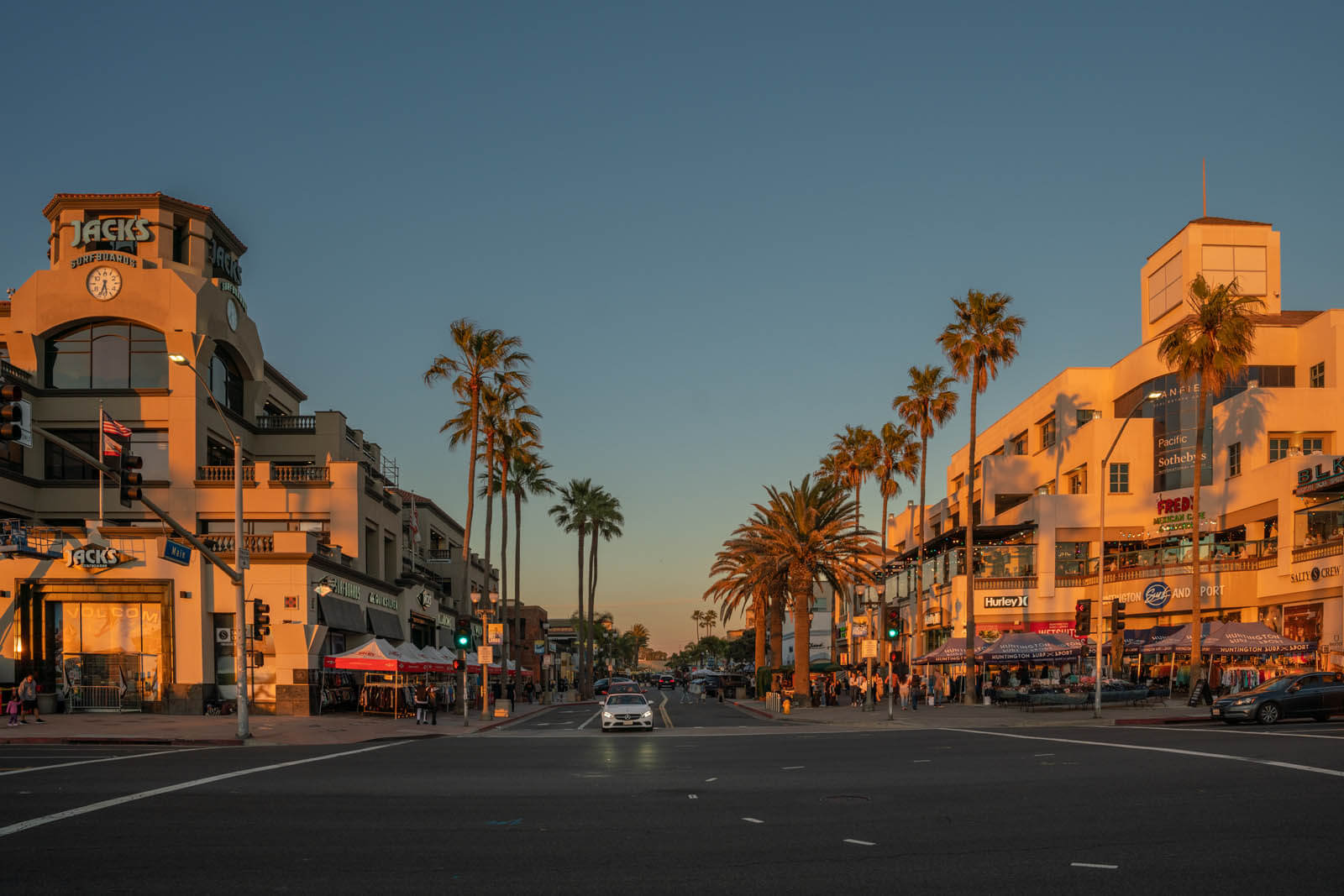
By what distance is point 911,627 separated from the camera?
3305 inches

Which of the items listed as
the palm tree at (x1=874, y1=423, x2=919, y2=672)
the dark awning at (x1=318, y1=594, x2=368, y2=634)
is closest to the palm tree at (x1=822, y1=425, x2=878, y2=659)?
the palm tree at (x1=874, y1=423, x2=919, y2=672)

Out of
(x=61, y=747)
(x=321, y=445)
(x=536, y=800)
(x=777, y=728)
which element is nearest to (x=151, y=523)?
(x=321, y=445)

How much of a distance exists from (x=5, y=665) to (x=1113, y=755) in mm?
40908

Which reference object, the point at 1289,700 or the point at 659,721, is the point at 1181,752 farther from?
the point at 659,721

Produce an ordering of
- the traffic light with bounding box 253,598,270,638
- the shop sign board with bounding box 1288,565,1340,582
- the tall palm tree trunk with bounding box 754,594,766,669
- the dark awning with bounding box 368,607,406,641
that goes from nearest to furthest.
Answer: the traffic light with bounding box 253,598,270,638, the shop sign board with bounding box 1288,565,1340,582, the dark awning with bounding box 368,607,406,641, the tall palm tree trunk with bounding box 754,594,766,669

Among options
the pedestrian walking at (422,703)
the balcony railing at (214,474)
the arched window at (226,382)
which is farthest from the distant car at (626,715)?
the arched window at (226,382)

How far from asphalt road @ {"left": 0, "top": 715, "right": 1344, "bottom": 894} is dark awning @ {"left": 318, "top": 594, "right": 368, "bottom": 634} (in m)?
25.9

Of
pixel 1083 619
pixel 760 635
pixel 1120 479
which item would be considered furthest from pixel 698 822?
pixel 760 635

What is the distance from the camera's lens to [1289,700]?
33.4 metres

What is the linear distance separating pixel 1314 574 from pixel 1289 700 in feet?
67.0

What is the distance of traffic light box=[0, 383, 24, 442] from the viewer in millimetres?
18875

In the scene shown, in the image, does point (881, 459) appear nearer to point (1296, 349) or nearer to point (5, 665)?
point (1296, 349)

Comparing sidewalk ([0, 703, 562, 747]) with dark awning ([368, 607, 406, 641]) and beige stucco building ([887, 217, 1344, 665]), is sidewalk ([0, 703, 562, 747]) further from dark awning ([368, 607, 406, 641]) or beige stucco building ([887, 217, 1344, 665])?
beige stucco building ([887, 217, 1344, 665])

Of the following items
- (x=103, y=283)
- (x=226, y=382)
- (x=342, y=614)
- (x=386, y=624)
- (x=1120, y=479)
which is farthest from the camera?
(x=1120, y=479)
